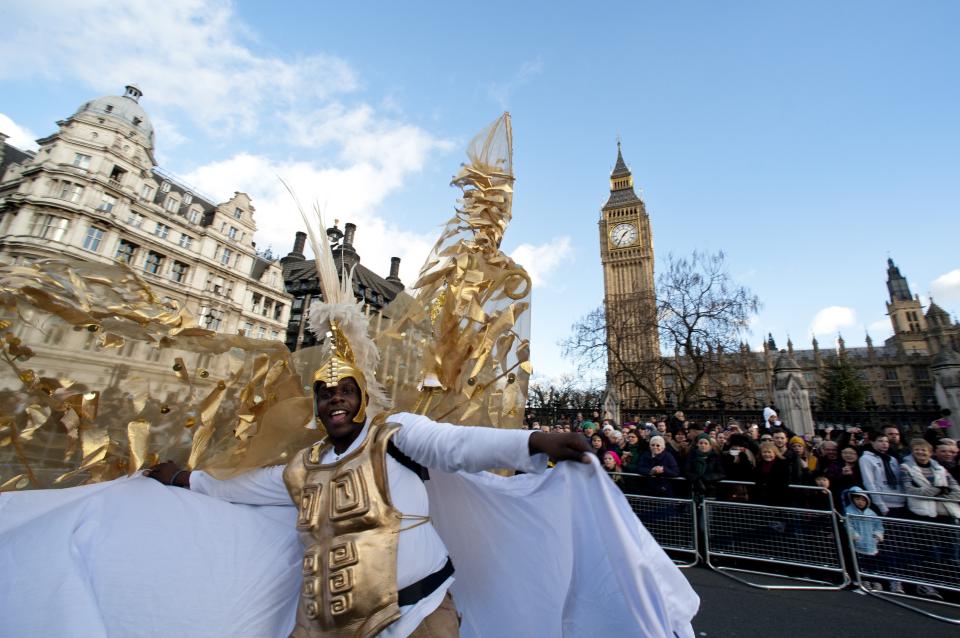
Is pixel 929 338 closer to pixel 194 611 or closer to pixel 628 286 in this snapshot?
pixel 628 286

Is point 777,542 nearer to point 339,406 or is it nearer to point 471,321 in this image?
point 471,321

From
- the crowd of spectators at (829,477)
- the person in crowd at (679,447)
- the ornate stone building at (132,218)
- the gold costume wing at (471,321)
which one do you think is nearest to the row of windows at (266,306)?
the ornate stone building at (132,218)

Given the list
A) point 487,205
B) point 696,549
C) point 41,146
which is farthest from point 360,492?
point 41,146

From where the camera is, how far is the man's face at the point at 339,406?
72.4 inches

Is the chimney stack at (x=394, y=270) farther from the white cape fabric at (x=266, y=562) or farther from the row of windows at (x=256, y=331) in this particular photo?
the white cape fabric at (x=266, y=562)

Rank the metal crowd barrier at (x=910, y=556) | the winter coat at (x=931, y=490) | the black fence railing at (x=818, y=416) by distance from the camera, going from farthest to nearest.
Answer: the black fence railing at (x=818, y=416) < the winter coat at (x=931, y=490) < the metal crowd barrier at (x=910, y=556)

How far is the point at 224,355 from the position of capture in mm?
2197

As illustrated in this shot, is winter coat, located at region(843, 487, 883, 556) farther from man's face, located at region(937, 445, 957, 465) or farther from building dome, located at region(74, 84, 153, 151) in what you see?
building dome, located at region(74, 84, 153, 151)

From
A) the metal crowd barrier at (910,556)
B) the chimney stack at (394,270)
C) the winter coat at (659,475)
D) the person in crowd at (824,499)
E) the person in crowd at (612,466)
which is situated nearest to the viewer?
the metal crowd barrier at (910,556)

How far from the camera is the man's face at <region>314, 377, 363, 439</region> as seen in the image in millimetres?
1839

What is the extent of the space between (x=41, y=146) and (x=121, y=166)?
5.20 m

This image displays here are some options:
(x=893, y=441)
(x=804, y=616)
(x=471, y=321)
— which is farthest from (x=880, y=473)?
(x=471, y=321)

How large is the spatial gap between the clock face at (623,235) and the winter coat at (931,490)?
49327mm

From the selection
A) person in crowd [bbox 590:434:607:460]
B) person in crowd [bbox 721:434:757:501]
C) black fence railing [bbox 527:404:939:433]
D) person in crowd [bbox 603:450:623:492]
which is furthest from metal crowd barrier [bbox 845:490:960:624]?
black fence railing [bbox 527:404:939:433]
